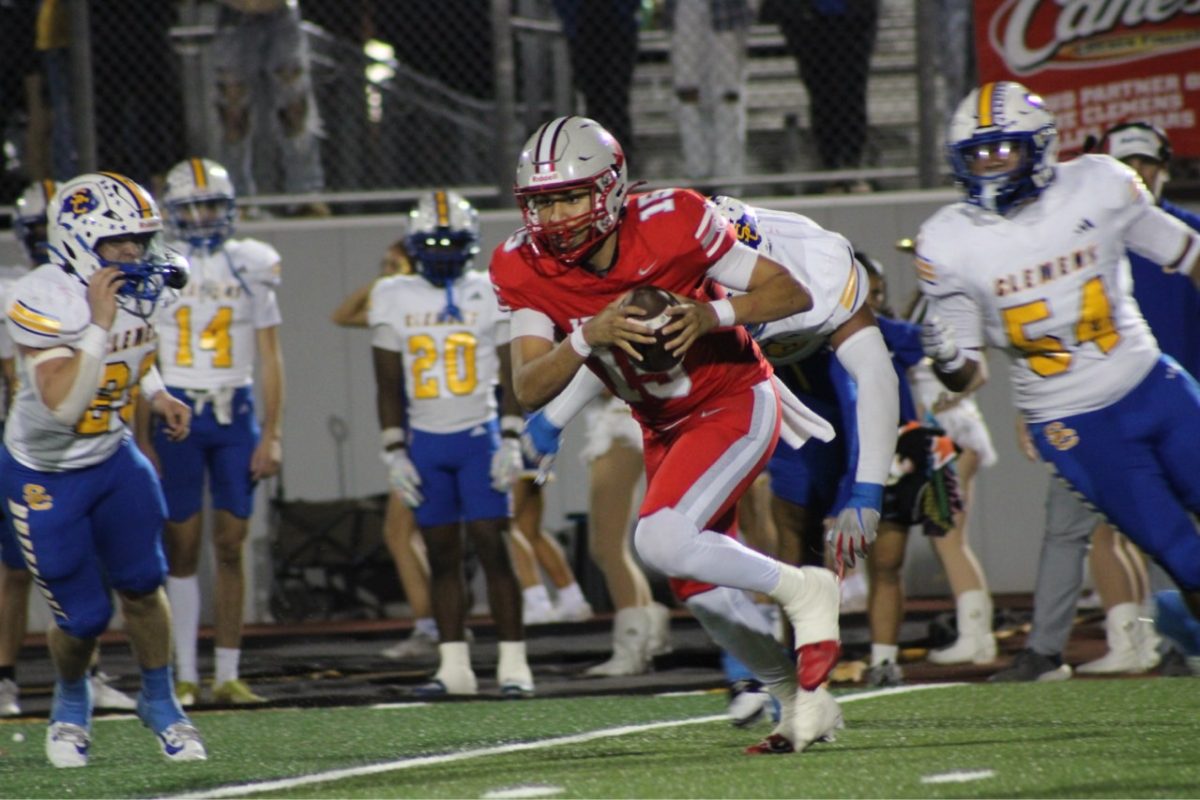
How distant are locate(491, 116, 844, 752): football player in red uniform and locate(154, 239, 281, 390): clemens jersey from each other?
10.4 ft

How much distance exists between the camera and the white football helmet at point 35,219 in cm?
716

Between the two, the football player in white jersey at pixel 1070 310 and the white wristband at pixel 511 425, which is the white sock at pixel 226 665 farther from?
the football player in white jersey at pixel 1070 310

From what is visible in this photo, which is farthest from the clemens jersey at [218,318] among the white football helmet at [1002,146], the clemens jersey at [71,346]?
the white football helmet at [1002,146]

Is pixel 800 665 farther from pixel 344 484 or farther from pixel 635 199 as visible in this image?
pixel 344 484

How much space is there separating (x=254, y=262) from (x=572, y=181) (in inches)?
141

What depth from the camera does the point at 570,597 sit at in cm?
934

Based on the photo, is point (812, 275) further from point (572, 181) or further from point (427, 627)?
point (427, 627)

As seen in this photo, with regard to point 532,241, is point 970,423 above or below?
below

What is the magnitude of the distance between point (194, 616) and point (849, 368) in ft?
11.4

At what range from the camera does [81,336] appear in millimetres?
5117

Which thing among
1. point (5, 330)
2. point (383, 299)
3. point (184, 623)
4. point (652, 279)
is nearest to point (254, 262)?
point (383, 299)

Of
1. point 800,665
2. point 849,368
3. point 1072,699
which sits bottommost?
point 1072,699

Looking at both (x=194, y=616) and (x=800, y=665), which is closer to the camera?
(x=800, y=665)

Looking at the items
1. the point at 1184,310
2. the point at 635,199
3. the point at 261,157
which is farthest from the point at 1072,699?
the point at 261,157
